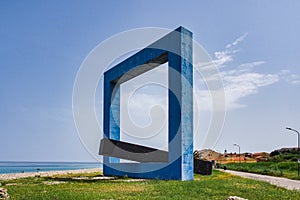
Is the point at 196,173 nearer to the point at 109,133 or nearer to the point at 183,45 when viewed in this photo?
the point at 109,133

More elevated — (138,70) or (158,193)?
(138,70)

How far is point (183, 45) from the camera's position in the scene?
1803cm

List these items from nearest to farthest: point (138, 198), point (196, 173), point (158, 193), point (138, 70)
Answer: point (138, 198) < point (158, 193) < point (138, 70) < point (196, 173)

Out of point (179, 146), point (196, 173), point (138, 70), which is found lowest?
point (196, 173)

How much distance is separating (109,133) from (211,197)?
14.2 metres

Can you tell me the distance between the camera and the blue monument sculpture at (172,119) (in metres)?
17.6

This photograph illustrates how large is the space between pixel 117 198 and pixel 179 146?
7.48 meters

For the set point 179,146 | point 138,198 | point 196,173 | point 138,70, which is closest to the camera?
point 138,198

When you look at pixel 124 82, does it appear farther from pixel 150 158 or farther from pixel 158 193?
pixel 158 193

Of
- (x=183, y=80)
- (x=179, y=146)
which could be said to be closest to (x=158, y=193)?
(x=179, y=146)

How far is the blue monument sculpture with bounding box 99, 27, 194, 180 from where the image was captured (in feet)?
57.6

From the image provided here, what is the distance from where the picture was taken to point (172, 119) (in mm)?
18188

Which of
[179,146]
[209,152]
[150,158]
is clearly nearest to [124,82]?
[150,158]

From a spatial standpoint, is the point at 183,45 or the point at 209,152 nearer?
the point at 183,45
